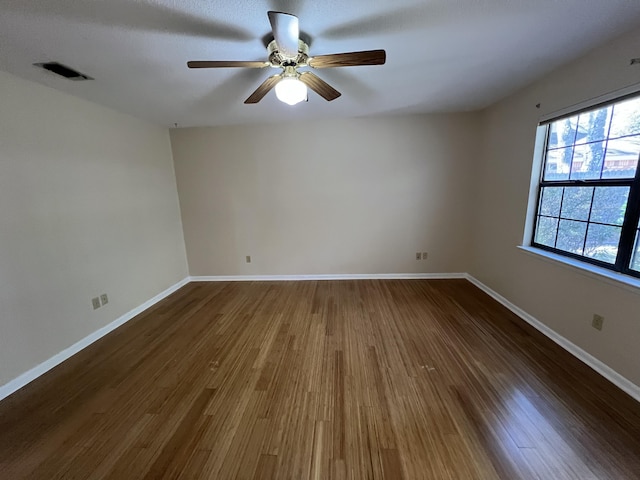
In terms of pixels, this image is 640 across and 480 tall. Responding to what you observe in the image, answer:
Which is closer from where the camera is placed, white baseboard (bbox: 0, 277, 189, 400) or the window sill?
the window sill

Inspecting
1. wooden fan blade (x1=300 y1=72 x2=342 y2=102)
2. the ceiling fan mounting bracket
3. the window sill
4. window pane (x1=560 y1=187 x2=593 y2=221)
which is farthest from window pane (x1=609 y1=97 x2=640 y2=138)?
the ceiling fan mounting bracket

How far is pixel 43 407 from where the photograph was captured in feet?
5.82

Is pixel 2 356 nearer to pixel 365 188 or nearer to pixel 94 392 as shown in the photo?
pixel 94 392

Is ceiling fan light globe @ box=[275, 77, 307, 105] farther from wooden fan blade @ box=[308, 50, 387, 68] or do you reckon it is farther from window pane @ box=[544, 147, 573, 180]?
window pane @ box=[544, 147, 573, 180]

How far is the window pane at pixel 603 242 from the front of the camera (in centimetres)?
193

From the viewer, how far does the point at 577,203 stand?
224cm

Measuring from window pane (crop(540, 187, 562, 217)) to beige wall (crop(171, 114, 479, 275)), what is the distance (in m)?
1.17

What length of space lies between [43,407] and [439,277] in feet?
15.0

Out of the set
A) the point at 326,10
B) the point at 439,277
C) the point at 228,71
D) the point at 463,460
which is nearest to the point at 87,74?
the point at 228,71

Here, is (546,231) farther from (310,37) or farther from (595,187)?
(310,37)

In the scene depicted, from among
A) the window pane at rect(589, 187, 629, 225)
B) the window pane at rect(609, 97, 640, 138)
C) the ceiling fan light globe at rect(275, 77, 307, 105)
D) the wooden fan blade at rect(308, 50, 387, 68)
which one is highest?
the wooden fan blade at rect(308, 50, 387, 68)

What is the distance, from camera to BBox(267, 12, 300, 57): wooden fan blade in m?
1.24

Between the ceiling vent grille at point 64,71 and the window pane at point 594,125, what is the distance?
4.26 meters

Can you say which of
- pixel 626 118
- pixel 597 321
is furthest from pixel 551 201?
pixel 597 321
